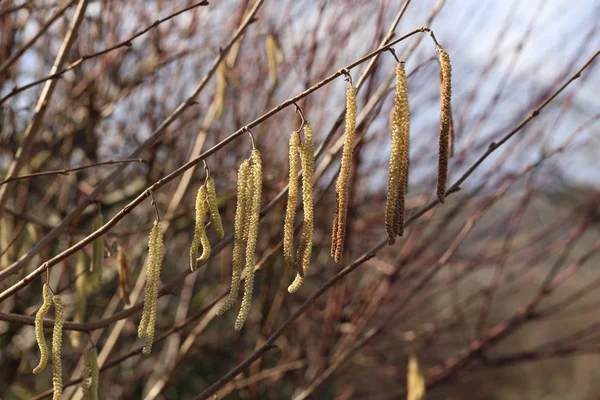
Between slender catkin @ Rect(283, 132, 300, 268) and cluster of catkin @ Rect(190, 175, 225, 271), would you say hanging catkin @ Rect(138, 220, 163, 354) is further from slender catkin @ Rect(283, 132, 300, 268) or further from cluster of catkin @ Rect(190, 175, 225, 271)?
slender catkin @ Rect(283, 132, 300, 268)

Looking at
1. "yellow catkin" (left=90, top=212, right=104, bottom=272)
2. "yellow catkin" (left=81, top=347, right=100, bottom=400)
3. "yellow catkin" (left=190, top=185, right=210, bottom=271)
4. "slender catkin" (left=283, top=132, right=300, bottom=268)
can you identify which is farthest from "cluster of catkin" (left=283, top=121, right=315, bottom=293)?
"yellow catkin" (left=90, top=212, right=104, bottom=272)

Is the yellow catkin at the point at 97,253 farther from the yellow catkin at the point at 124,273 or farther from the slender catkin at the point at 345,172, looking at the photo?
the slender catkin at the point at 345,172

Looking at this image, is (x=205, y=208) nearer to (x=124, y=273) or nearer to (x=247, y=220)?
(x=247, y=220)

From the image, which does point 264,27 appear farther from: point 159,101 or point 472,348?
point 472,348

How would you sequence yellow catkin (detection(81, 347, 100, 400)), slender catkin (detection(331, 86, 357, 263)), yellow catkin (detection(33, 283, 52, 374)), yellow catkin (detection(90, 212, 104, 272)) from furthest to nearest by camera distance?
yellow catkin (detection(90, 212, 104, 272)) < yellow catkin (detection(81, 347, 100, 400)) < yellow catkin (detection(33, 283, 52, 374)) < slender catkin (detection(331, 86, 357, 263))

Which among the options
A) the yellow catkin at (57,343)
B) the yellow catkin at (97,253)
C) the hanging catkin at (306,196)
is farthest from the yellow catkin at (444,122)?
the yellow catkin at (97,253)
